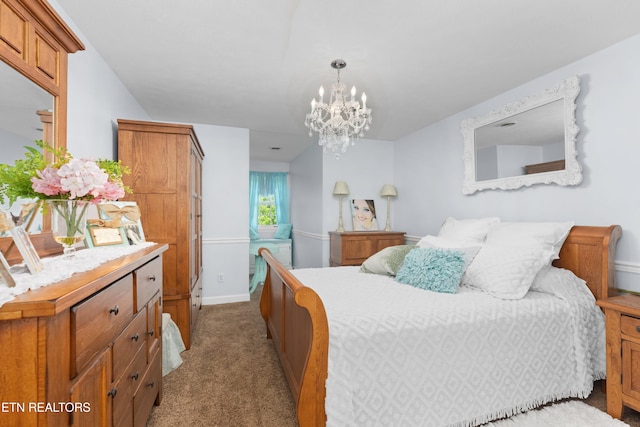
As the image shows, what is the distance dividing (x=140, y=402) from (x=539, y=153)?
341cm

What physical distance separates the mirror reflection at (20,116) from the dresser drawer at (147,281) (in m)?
0.47

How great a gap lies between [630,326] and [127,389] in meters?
2.64

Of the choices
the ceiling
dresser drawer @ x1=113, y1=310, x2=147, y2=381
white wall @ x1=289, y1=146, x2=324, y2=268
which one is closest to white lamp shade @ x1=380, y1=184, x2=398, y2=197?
white wall @ x1=289, y1=146, x2=324, y2=268

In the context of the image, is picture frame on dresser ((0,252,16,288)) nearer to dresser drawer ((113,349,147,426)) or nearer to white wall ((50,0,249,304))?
dresser drawer ((113,349,147,426))

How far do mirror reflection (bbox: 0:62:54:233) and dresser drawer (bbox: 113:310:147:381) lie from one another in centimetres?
61

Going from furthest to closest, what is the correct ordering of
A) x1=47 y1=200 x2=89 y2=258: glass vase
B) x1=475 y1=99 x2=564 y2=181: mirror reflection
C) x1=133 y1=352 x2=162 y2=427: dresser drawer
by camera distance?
x1=475 y1=99 x2=564 y2=181: mirror reflection → x1=133 y1=352 x2=162 y2=427: dresser drawer → x1=47 y1=200 x2=89 y2=258: glass vase

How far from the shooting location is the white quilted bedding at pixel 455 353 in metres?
1.41

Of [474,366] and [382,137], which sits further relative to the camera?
[382,137]

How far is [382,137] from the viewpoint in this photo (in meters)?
4.62

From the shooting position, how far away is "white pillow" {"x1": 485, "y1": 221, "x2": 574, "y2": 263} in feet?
7.27

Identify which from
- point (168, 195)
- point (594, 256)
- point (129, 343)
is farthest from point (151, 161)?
point (594, 256)

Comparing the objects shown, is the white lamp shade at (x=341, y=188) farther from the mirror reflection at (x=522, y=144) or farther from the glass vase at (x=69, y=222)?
the glass vase at (x=69, y=222)

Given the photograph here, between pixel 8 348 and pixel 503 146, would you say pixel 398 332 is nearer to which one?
pixel 8 348

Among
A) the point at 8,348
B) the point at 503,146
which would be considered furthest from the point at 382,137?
the point at 8,348
